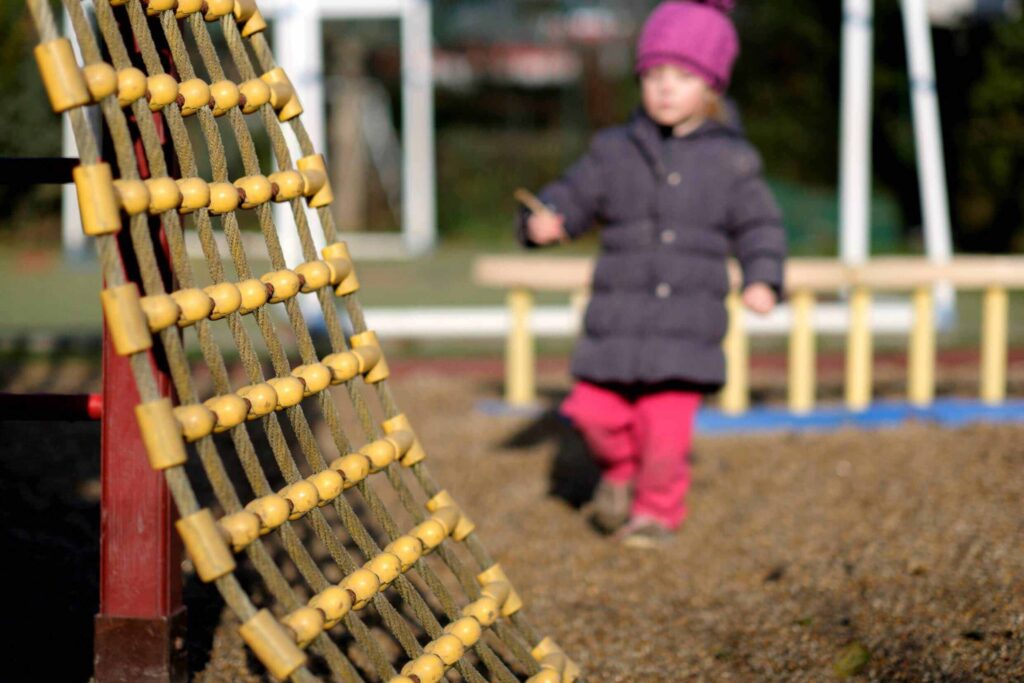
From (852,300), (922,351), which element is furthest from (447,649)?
(922,351)

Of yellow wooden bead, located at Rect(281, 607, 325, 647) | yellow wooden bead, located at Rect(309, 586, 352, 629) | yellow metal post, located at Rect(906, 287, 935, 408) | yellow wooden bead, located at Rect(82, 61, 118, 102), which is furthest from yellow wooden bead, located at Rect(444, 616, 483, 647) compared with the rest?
yellow metal post, located at Rect(906, 287, 935, 408)

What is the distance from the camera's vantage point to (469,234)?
16.3 meters

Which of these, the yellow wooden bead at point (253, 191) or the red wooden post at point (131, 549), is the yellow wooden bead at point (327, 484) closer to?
the red wooden post at point (131, 549)

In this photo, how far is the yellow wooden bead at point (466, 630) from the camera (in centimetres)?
241

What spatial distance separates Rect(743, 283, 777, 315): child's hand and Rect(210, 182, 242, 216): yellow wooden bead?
6.33ft

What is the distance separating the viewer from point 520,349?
5.82m

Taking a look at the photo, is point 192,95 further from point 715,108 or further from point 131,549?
point 715,108

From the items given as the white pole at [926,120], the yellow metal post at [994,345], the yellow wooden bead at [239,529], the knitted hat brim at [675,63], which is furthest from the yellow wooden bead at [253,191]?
the white pole at [926,120]

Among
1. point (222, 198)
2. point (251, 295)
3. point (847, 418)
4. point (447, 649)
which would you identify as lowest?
point (847, 418)

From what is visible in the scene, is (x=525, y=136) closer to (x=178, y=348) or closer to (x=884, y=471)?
(x=884, y=471)

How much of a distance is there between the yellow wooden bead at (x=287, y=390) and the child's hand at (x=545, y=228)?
1.73 m

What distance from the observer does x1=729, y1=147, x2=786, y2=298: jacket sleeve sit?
388cm

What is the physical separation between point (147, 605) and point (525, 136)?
15.2 metres

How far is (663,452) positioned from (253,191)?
6.17 feet
